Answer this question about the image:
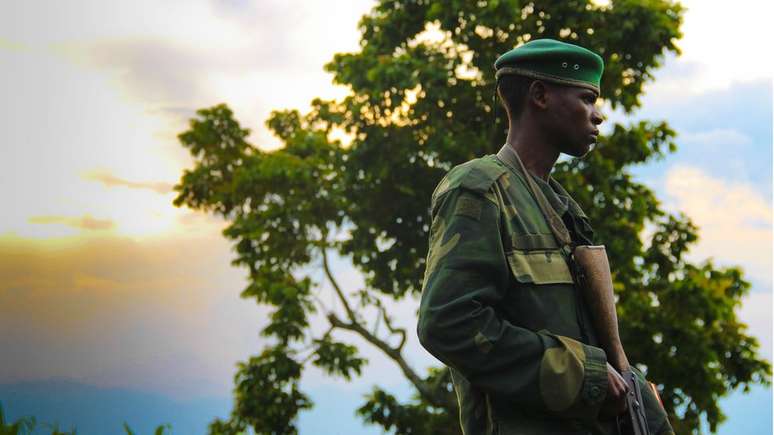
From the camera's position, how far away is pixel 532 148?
2855 mm

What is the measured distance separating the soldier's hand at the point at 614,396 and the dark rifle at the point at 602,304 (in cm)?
10

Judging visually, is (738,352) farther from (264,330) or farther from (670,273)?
(264,330)

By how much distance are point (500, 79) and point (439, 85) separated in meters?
12.6

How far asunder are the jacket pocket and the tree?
12.0 meters

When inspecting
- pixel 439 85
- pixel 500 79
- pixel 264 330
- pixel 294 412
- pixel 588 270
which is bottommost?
pixel 588 270

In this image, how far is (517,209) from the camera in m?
2.63

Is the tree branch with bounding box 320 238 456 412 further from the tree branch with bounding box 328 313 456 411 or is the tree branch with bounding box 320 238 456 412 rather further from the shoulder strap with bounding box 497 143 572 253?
the shoulder strap with bounding box 497 143 572 253

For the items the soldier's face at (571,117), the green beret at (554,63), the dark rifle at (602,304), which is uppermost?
the green beret at (554,63)

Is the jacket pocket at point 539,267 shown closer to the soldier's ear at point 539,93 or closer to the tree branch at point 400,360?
the soldier's ear at point 539,93

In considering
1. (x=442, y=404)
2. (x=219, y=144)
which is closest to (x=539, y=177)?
(x=442, y=404)

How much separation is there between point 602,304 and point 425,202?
13592 millimetres

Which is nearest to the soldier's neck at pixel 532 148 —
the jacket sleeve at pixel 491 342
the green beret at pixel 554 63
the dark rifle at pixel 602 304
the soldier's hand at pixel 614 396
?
the green beret at pixel 554 63

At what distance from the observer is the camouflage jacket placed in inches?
93.5

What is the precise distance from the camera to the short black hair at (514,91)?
2.84 m
